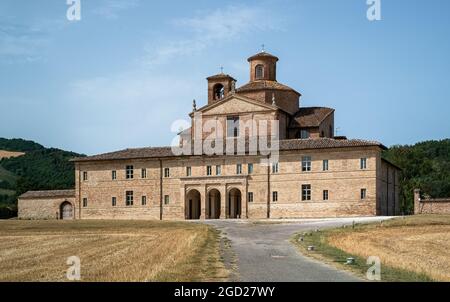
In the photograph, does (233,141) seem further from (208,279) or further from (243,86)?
(208,279)

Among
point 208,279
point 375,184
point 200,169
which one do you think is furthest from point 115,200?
point 208,279

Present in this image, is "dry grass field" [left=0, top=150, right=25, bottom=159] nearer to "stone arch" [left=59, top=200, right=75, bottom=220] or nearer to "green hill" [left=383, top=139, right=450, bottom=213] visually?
"stone arch" [left=59, top=200, right=75, bottom=220]

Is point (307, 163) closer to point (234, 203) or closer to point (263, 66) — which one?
point (234, 203)

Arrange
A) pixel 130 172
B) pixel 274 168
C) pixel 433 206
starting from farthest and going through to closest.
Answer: pixel 433 206
pixel 130 172
pixel 274 168

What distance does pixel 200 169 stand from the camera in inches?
2621

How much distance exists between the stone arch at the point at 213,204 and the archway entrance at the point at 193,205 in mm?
1686

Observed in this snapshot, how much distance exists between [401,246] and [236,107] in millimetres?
41464

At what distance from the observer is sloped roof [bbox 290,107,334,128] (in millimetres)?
71375

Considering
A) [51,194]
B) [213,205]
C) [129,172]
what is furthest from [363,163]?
[51,194]

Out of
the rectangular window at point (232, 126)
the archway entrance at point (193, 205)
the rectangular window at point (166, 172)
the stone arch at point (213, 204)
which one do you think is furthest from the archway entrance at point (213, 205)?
the rectangular window at point (232, 126)

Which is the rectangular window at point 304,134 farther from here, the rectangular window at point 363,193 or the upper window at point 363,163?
the rectangular window at point 363,193

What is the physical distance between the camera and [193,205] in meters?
68.6

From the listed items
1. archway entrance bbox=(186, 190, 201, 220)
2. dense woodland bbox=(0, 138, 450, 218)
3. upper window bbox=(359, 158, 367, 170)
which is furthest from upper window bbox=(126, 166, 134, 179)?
dense woodland bbox=(0, 138, 450, 218)
